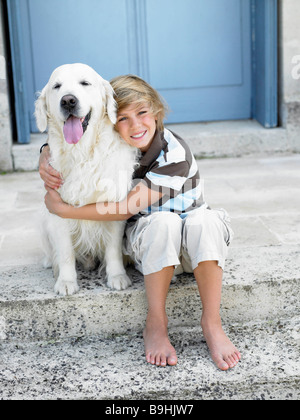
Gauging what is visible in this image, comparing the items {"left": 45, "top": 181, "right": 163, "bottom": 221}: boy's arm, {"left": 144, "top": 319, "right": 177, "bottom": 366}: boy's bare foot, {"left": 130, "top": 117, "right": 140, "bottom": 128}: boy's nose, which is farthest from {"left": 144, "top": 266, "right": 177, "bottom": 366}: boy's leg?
{"left": 130, "top": 117, "right": 140, "bottom": 128}: boy's nose

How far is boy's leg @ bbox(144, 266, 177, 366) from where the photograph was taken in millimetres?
2326

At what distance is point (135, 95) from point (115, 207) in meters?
0.49

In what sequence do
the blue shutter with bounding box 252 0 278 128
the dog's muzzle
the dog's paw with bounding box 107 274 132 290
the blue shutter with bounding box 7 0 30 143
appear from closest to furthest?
the dog's muzzle → the dog's paw with bounding box 107 274 132 290 → the blue shutter with bounding box 7 0 30 143 → the blue shutter with bounding box 252 0 278 128

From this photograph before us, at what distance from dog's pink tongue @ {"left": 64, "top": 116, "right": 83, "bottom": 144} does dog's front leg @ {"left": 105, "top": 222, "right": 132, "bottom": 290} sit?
458mm

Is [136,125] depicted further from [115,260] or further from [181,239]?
[115,260]

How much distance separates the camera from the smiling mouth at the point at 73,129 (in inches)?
92.1

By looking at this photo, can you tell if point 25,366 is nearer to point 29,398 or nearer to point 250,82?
point 29,398

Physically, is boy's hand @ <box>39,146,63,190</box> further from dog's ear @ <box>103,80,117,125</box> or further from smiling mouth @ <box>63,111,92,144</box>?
dog's ear @ <box>103,80,117,125</box>

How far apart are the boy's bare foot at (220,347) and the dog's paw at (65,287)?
58cm

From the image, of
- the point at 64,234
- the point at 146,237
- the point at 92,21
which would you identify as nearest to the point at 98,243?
the point at 64,234

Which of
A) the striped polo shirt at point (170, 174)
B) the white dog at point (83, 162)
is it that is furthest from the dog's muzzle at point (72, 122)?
the striped polo shirt at point (170, 174)

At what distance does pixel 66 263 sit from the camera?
8.59ft
